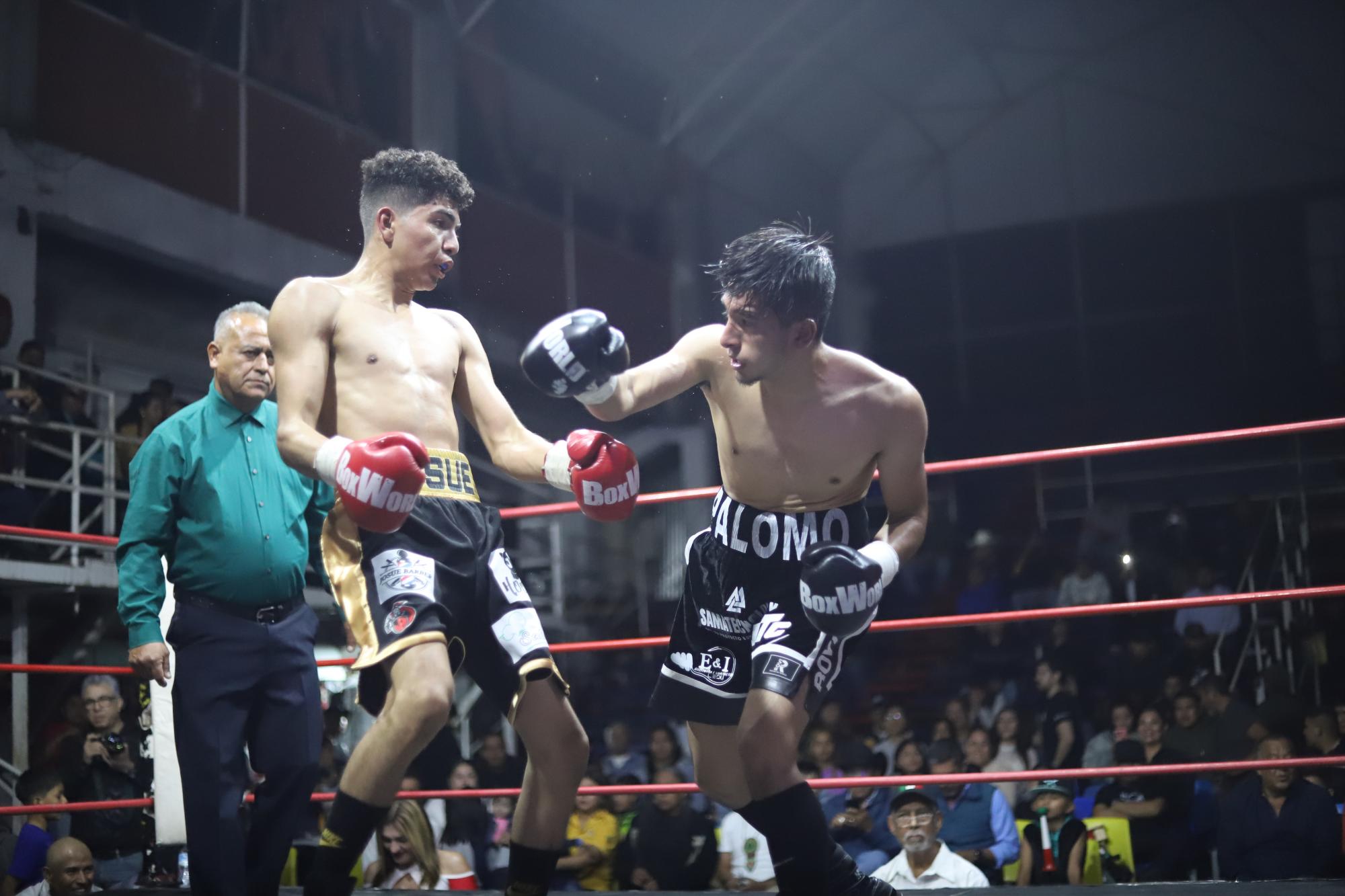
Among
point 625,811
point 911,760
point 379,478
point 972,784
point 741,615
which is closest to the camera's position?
point 379,478

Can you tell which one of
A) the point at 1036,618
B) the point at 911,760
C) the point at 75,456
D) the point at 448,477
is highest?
the point at 75,456

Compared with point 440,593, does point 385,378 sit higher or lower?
higher

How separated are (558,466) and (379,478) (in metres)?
0.32

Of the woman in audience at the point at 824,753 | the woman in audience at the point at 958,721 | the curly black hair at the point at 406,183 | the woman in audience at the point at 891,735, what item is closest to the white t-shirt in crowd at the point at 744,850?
the woman in audience at the point at 824,753

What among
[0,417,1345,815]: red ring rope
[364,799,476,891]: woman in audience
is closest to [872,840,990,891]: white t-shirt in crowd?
[0,417,1345,815]: red ring rope

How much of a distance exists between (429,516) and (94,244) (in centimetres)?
508

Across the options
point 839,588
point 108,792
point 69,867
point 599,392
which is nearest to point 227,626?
point 599,392

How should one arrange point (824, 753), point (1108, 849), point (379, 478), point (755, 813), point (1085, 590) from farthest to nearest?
point (1085, 590) < point (824, 753) < point (1108, 849) < point (755, 813) < point (379, 478)

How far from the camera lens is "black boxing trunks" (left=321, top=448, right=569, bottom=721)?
1.69 meters

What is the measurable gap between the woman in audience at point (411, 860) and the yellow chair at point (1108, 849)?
1.68 meters

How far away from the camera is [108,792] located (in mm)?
3643

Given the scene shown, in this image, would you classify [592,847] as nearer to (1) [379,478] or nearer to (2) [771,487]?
(2) [771,487]

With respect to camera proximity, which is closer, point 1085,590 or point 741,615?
point 741,615

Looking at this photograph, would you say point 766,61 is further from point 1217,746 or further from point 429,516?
point 429,516
